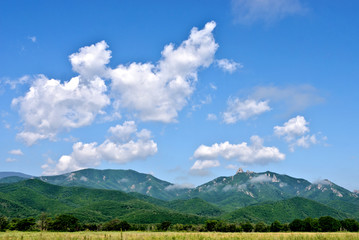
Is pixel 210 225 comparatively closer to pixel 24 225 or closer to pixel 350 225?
pixel 350 225

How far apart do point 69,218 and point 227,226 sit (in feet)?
256

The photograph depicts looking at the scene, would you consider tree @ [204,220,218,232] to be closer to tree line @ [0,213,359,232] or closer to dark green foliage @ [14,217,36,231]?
tree line @ [0,213,359,232]

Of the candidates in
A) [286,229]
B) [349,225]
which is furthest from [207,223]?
[349,225]

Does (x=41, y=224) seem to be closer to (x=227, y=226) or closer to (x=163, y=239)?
(x=227, y=226)

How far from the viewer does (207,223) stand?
150625mm

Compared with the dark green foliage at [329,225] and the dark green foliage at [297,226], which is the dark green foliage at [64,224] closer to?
the dark green foliage at [297,226]

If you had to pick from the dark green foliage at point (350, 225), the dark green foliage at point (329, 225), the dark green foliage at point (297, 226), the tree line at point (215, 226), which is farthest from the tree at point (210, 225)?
the dark green foliage at point (350, 225)

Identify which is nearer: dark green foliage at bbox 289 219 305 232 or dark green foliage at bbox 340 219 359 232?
dark green foliage at bbox 340 219 359 232

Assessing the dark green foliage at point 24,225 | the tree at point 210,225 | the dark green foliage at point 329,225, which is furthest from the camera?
the tree at point 210,225

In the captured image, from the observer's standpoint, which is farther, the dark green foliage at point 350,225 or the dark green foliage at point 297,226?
the dark green foliage at point 297,226

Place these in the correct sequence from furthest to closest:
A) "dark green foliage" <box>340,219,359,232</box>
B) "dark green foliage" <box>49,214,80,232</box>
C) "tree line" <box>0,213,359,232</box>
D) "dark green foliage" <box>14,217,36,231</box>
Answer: "dark green foliage" <box>340,219,359,232</box>, "tree line" <box>0,213,359,232</box>, "dark green foliage" <box>14,217,36,231</box>, "dark green foliage" <box>49,214,80,232</box>

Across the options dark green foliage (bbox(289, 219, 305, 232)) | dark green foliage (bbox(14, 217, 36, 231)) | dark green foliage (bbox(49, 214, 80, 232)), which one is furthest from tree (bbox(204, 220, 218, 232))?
dark green foliage (bbox(14, 217, 36, 231))

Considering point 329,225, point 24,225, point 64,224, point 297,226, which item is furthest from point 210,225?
point 24,225

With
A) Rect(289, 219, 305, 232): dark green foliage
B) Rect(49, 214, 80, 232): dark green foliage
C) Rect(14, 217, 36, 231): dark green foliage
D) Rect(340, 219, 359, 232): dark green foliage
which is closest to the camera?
Rect(49, 214, 80, 232): dark green foliage
